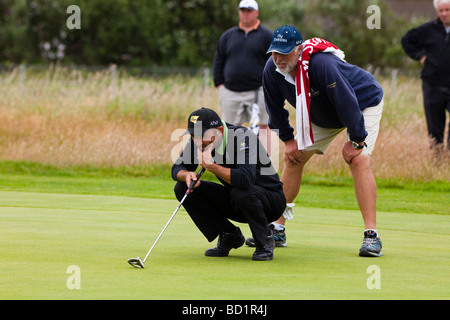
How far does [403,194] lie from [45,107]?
7593mm

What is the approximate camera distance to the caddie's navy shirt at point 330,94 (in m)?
5.65

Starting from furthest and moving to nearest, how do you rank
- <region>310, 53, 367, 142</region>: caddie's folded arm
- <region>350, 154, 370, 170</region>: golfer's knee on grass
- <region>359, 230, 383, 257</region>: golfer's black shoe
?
1. <region>350, 154, 370, 170</region>: golfer's knee on grass
2. <region>310, 53, 367, 142</region>: caddie's folded arm
3. <region>359, 230, 383, 257</region>: golfer's black shoe

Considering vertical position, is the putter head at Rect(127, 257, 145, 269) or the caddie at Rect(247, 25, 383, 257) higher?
the caddie at Rect(247, 25, 383, 257)

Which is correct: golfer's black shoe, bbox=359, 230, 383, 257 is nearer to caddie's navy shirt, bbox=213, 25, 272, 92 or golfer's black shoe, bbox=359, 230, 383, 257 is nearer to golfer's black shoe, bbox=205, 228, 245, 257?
golfer's black shoe, bbox=205, 228, 245, 257

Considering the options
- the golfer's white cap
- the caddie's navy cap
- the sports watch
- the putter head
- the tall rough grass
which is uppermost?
the golfer's white cap

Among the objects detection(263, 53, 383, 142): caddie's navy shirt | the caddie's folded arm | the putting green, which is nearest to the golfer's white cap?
the putting green

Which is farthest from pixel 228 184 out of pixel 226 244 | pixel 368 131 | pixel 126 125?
pixel 126 125

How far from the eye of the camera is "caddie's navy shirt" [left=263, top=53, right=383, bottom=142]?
5652 mm

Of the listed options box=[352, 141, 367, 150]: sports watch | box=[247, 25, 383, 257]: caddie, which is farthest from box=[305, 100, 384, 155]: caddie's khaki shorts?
box=[352, 141, 367, 150]: sports watch

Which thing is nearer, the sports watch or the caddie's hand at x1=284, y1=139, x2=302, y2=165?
the sports watch

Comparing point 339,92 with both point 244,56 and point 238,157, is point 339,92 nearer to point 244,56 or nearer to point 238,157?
point 238,157

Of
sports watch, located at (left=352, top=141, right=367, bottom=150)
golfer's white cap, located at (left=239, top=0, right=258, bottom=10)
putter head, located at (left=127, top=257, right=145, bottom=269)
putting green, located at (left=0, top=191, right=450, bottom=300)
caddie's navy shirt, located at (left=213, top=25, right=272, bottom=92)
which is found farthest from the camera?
caddie's navy shirt, located at (left=213, top=25, right=272, bottom=92)

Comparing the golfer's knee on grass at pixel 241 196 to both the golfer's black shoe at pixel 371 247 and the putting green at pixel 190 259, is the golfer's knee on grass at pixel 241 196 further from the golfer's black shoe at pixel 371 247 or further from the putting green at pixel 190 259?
the golfer's black shoe at pixel 371 247

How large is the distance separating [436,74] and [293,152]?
20.4ft
